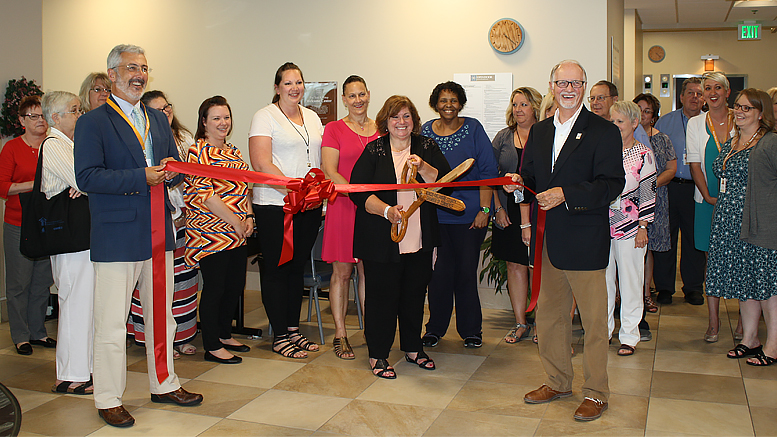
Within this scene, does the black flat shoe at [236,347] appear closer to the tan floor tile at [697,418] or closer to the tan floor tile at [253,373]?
the tan floor tile at [253,373]

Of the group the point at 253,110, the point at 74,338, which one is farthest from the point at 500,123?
the point at 74,338

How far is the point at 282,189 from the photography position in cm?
405

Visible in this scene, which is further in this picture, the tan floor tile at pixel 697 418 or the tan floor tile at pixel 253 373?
the tan floor tile at pixel 253 373

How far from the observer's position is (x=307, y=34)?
19.6ft

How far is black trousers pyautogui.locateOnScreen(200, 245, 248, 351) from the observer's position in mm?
3973

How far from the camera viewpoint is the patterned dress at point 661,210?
520cm

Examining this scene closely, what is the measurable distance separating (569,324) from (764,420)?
1018 mm

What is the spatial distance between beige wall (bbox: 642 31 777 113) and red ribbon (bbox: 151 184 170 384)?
11117mm

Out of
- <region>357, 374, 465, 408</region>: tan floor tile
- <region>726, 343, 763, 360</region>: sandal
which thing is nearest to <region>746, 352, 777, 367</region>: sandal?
<region>726, 343, 763, 360</region>: sandal

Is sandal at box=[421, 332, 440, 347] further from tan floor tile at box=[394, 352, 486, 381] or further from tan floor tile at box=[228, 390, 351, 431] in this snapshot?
tan floor tile at box=[228, 390, 351, 431]

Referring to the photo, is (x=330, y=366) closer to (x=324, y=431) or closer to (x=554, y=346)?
(x=324, y=431)

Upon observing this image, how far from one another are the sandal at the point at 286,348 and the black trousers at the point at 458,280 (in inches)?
38.3

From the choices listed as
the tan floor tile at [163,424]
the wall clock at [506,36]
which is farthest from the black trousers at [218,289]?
the wall clock at [506,36]

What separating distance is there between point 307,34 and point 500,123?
2069mm
